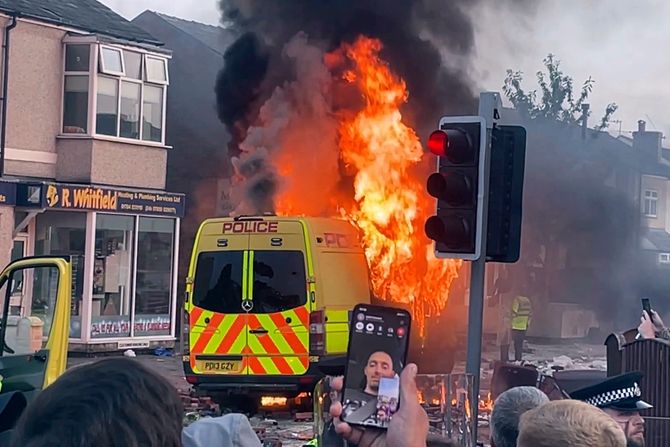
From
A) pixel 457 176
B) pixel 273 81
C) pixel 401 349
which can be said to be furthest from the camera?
pixel 273 81

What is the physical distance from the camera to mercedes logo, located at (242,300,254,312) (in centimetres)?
1251

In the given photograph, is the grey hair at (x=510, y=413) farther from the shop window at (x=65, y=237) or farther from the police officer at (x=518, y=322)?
the police officer at (x=518, y=322)

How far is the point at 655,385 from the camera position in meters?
7.71

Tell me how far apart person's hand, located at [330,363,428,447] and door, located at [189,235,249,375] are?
31.6 ft

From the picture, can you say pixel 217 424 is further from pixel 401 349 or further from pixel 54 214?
pixel 54 214

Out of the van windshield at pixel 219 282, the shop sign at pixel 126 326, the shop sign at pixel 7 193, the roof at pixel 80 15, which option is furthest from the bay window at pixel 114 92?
the van windshield at pixel 219 282

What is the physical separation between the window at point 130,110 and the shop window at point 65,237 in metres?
2.17

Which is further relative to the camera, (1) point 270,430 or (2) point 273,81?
(2) point 273,81

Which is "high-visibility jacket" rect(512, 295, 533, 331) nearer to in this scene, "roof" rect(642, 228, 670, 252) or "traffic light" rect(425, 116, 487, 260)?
"roof" rect(642, 228, 670, 252)

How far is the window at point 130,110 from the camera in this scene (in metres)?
22.0

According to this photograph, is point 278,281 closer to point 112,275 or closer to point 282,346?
point 282,346

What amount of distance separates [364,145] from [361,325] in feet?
45.8

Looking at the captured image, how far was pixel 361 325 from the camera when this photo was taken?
10.5ft

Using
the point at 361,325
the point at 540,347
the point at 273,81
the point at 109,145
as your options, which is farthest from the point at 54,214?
the point at 361,325
